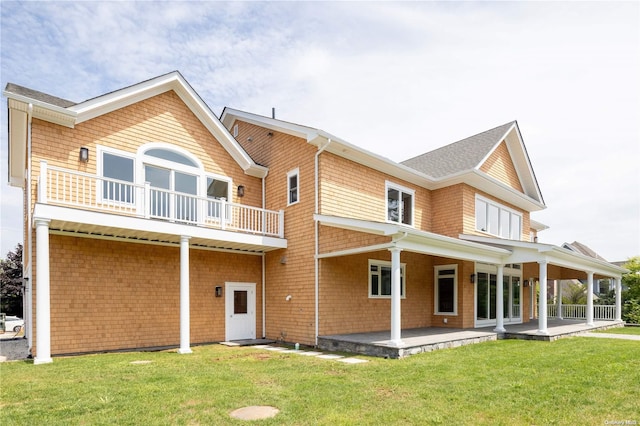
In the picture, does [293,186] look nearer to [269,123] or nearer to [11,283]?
[269,123]

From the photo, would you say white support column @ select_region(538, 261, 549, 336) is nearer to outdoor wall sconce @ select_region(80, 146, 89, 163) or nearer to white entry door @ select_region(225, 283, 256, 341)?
white entry door @ select_region(225, 283, 256, 341)

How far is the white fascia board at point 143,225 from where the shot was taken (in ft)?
29.2

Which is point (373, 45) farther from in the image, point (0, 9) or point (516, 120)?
point (516, 120)

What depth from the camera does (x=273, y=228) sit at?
13.5 meters

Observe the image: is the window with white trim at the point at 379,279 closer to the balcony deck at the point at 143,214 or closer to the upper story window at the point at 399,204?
the upper story window at the point at 399,204

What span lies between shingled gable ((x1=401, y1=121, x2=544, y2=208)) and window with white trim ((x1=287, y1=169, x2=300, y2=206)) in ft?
19.0

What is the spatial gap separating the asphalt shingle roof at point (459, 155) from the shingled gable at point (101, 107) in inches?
281

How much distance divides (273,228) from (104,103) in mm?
6053

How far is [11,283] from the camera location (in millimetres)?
23797

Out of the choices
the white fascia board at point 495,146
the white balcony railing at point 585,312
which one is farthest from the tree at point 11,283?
the white balcony railing at point 585,312

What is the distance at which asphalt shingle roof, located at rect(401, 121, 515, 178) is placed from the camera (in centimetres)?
1589

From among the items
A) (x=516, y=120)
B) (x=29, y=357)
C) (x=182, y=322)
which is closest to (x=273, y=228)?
(x=182, y=322)

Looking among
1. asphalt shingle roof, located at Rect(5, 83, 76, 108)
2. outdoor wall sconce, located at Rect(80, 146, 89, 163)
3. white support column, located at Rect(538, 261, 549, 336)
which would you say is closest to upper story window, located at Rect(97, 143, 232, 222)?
outdoor wall sconce, located at Rect(80, 146, 89, 163)

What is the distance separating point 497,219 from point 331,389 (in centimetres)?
1360
